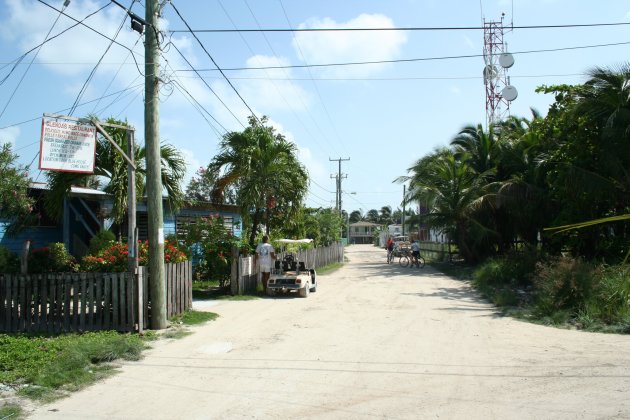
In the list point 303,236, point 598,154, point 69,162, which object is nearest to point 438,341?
point 69,162

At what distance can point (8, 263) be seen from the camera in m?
12.4

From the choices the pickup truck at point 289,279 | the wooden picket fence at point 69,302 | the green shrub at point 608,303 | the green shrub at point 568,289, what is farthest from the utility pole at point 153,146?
the green shrub at point 608,303

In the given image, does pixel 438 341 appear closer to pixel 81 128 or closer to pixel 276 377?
pixel 276 377

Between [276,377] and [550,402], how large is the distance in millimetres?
3268

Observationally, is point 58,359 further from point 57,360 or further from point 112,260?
point 112,260

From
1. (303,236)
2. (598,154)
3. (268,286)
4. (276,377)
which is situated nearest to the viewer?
(276,377)

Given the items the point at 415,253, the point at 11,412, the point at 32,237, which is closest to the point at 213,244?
the point at 32,237

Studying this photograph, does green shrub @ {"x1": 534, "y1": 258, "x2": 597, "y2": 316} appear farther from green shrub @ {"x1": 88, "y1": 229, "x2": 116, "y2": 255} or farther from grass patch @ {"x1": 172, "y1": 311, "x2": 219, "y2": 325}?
green shrub @ {"x1": 88, "y1": 229, "x2": 116, "y2": 255}

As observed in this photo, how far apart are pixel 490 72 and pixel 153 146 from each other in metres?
24.3

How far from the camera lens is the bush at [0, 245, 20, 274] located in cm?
1199

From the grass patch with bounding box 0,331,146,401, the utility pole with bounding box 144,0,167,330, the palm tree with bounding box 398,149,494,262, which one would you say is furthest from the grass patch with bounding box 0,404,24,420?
the palm tree with bounding box 398,149,494,262

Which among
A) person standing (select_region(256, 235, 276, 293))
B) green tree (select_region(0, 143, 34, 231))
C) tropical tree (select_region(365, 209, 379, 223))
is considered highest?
tropical tree (select_region(365, 209, 379, 223))

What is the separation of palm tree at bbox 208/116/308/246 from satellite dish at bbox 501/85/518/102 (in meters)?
16.3

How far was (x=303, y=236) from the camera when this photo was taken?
29.5 metres
